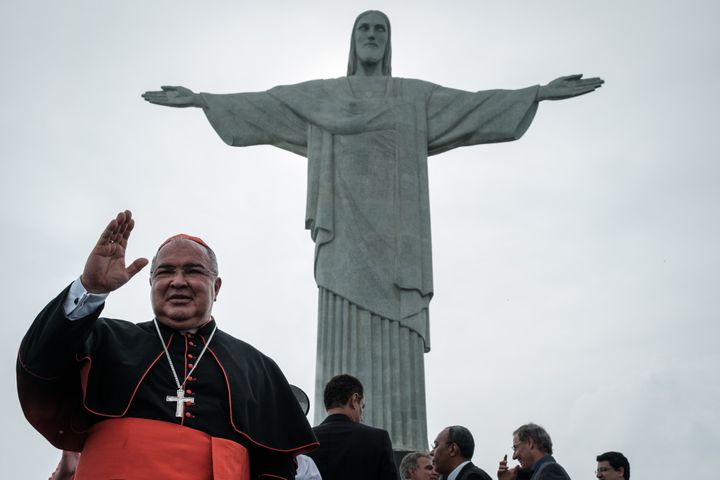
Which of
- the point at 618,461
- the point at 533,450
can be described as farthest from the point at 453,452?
the point at 618,461

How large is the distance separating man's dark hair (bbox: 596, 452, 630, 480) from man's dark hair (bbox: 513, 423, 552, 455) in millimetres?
527

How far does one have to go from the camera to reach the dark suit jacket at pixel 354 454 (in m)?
5.21

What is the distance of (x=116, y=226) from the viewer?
3131mm

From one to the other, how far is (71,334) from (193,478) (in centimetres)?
58

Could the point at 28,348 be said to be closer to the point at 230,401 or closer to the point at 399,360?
the point at 230,401

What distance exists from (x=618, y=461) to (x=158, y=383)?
406 cm

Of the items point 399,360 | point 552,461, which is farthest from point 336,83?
point 552,461

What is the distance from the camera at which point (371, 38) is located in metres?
12.0

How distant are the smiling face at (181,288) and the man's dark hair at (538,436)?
10.7 feet

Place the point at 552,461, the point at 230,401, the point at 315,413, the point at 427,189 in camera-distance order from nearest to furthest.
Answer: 1. the point at 230,401
2. the point at 552,461
3. the point at 315,413
4. the point at 427,189

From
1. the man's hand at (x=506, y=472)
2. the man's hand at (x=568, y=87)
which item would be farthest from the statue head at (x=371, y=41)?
the man's hand at (x=506, y=472)

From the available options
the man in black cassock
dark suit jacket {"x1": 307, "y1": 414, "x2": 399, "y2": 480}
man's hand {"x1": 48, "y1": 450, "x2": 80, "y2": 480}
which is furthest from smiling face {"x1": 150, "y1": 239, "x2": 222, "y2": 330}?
dark suit jacket {"x1": 307, "y1": 414, "x2": 399, "y2": 480}

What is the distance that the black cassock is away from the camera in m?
3.11

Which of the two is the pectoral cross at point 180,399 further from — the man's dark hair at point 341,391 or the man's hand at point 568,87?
the man's hand at point 568,87
